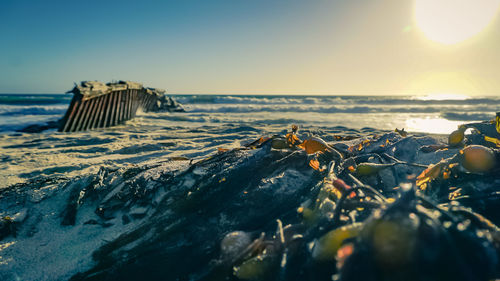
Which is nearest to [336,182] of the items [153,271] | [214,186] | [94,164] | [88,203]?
[214,186]

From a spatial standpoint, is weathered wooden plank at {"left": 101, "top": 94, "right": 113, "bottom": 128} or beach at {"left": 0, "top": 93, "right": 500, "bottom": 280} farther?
weathered wooden plank at {"left": 101, "top": 94, "right": 113, "bottom": 128}

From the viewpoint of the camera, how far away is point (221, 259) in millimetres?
1033

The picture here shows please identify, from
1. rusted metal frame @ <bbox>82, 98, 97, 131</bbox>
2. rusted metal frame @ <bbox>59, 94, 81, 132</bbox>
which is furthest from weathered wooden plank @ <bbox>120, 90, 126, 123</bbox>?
rusted metal frame @ <bbox>59, 94, 81, 132</bbox>

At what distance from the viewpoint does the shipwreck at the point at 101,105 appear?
17.9 feet

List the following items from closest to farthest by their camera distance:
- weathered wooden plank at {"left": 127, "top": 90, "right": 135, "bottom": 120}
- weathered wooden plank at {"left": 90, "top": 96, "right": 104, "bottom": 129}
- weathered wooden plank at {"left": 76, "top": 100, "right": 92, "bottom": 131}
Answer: weathered wooden plank at {"left": 76, "top": 100, "right": 92, "bottom": 131} < weathered wooden plank at {"left": 90, "top": 96, "right": 104, "bottom": 129} < weathered wooden plank at {"left": 127, "top": 90, "right": 135, "bottom": 120}

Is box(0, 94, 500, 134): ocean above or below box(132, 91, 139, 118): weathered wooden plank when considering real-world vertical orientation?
below

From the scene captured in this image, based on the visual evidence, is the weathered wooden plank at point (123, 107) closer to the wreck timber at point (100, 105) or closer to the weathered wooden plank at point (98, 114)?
the wreck timber at point (100, 105)

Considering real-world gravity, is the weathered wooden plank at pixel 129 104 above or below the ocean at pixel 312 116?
above

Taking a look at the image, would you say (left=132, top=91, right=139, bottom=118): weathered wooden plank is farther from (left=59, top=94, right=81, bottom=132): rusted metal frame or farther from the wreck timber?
(left=59, top=94, right=81, bottom=132): rusted metal frame

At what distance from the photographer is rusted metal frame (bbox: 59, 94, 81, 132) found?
5395 mm

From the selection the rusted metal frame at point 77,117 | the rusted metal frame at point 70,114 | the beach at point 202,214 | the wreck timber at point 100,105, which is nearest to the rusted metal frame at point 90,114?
the wreck timber at point 100,105

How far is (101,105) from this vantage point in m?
6.12

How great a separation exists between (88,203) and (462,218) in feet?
6.40

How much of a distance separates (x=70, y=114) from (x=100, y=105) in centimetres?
76
